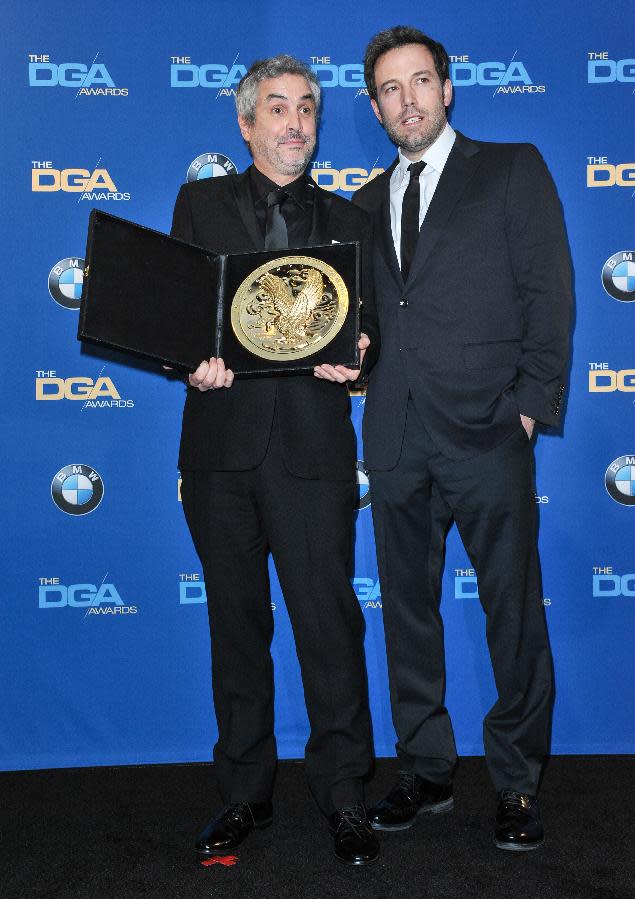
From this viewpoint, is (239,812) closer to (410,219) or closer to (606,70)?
(410,219)

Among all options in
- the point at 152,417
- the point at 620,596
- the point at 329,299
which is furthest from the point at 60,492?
the point at 620,596

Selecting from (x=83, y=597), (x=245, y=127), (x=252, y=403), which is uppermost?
(x=245, y=127)

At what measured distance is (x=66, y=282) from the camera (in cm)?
305

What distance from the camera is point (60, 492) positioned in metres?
3.05

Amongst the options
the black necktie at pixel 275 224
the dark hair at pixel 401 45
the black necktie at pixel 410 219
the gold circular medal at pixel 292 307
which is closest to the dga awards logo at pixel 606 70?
the dark hair at pixel 401 45

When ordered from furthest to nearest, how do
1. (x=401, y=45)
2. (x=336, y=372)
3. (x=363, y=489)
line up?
(x=363, y=489) < (x=401, y=45) < (x=336, y=372)

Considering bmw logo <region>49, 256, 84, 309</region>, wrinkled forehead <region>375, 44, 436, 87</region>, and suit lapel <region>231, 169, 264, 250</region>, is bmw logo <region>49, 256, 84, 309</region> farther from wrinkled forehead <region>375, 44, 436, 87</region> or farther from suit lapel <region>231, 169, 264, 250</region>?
wrinkled forehead <region>375, 44, 436, 87</region>

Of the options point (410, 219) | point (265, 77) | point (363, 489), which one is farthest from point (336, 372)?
point (363, 489)

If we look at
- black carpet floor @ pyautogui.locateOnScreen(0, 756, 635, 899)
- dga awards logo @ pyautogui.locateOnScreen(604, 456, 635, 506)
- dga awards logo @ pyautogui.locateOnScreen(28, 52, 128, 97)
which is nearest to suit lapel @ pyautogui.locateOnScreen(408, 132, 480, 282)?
dga awards logo @ pyautogui.locateOnScreen(604, 456, 635, 506)

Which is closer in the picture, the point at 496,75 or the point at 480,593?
the point at 480,593

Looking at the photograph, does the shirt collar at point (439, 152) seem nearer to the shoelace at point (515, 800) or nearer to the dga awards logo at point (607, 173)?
the dga awards logo at point (607, 173)

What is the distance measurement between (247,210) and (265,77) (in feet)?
1.24

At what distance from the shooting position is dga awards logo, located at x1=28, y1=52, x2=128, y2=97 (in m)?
3.01

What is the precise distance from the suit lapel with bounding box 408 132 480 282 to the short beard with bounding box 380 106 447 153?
71 millimetres
